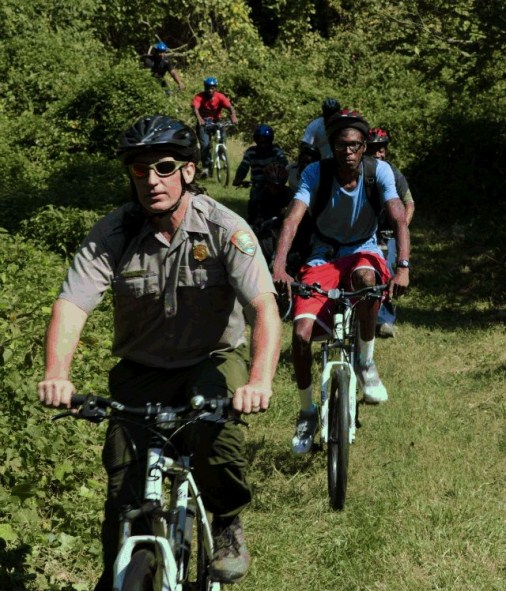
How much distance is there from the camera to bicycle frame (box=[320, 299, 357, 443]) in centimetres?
654

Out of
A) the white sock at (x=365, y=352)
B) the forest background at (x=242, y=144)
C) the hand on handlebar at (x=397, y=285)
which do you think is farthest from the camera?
the white sock at (x=365, y=352)

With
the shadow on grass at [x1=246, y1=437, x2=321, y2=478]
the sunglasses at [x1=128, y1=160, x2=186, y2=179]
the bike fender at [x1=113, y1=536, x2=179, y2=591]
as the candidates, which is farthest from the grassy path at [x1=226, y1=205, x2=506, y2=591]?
the sunglasses at [x1=128, y1=160, x2=186, y2=179]

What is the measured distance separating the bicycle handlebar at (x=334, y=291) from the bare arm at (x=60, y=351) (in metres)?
2.46

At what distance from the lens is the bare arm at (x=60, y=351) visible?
12.9 feet

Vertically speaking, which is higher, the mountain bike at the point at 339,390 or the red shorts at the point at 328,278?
the red shorts at the point at 328,278

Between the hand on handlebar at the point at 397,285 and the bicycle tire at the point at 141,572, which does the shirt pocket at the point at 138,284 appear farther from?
the hand on handlebar at the point at 397,285

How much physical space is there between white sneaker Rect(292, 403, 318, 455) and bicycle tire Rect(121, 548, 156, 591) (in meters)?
3.22

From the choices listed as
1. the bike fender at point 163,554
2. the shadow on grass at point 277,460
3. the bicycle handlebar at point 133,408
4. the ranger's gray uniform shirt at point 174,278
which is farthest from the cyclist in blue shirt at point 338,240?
the bike fender at point 163,554

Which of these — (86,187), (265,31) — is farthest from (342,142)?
(265,31)

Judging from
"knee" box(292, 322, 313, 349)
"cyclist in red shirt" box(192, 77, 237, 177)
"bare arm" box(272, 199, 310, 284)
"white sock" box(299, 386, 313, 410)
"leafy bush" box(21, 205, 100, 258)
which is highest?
"cyclist in red shirt" box(192, 77, 237, 177)

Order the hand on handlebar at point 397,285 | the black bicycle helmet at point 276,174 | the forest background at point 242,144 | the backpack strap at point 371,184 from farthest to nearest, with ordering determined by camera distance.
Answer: the black bicycle helmet at point 276,174 < the backpack strap at point 371,184 < the hand on handlebar at point 397,285 < the forest background at point 242,144

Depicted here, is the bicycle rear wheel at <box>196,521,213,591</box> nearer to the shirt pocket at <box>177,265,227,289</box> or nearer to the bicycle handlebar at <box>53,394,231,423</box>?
the bicycle handlebar at <box>53,394,231,423</box>

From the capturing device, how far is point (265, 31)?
3444cm

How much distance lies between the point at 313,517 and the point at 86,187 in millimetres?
10050
